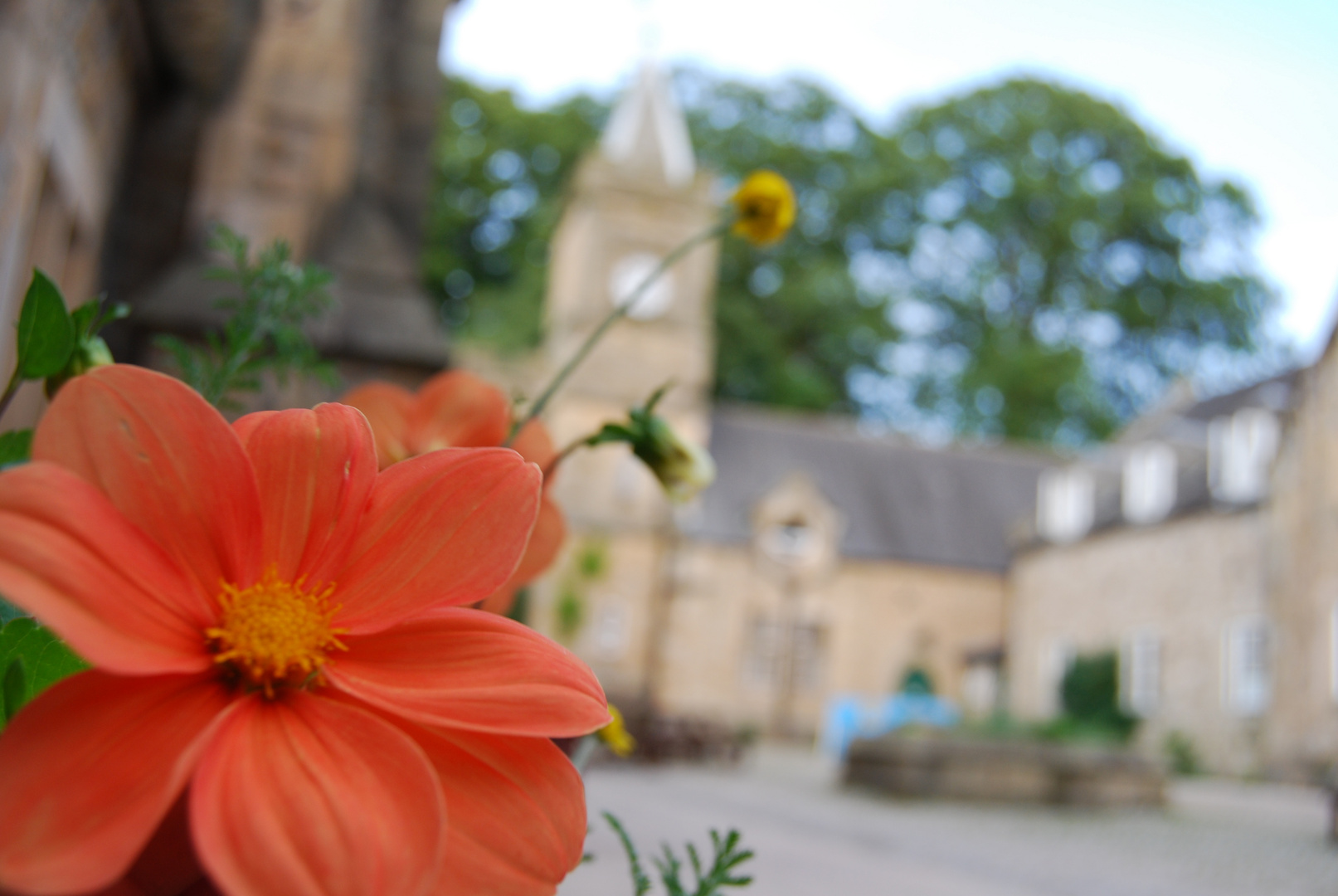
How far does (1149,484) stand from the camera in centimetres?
2395

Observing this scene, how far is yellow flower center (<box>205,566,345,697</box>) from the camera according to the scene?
0.46 metres

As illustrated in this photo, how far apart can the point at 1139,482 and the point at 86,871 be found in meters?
25.8

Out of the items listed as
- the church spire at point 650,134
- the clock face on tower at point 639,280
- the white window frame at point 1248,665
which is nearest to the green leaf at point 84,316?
the white window frame at point 1248,665

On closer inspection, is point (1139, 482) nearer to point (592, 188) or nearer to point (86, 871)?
point (592, 188)

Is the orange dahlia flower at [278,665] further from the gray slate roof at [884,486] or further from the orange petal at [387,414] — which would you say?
the gray slate roof at [884,486]

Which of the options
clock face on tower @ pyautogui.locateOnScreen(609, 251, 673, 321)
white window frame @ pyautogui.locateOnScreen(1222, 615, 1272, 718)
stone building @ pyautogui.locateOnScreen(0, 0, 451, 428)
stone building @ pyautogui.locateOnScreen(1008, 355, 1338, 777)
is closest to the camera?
stone building @ pyautogui.locateOnScreen(0, 0, 451, 428)

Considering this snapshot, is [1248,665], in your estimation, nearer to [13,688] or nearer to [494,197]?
[13,688]

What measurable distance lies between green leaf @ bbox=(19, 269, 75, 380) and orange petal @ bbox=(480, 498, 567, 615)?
1.09 feet

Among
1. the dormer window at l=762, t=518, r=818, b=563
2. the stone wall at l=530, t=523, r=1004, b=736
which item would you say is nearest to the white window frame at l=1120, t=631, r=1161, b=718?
the stone wall at l=530, t=523, r=1004, b=736

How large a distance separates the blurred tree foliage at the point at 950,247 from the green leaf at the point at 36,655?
3482 cm

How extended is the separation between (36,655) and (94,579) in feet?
0.34

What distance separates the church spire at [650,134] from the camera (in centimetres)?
2970

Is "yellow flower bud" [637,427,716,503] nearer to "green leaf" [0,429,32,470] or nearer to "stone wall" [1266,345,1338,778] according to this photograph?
"green leaf" [0,429,32,470]

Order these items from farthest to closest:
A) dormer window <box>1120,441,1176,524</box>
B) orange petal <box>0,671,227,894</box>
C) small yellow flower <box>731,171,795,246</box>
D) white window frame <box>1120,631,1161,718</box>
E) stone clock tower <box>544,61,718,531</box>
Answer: stone clock tower <box>544,61,718,531</box> < dormer window <box>1120,441,1176,524</box> < white window frame <box>1120,631,1161,718</box> < small yellow flower <box>731,171,795,246</box> < orange petal <box>0,671,227,894</box>
